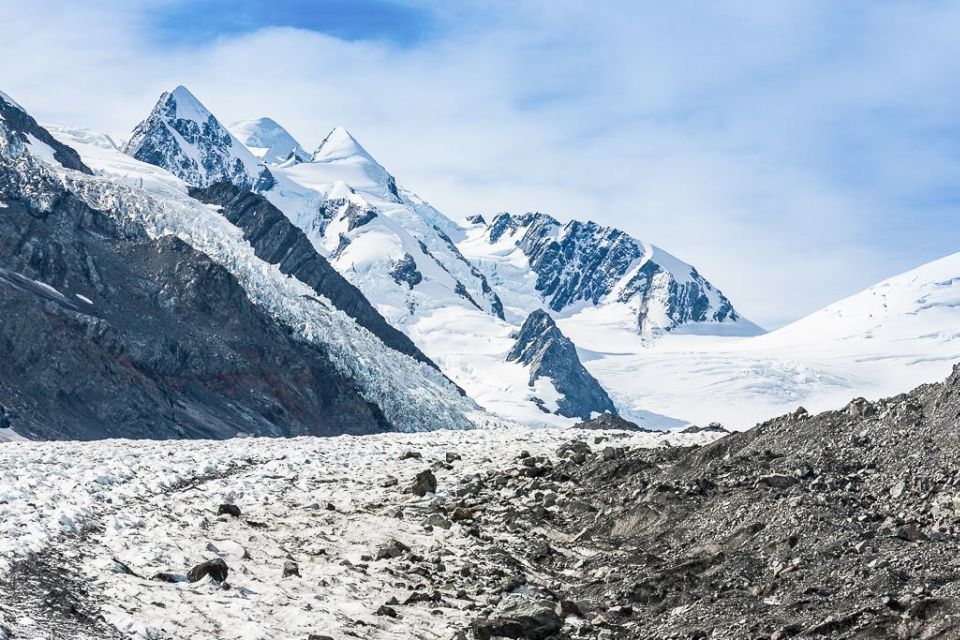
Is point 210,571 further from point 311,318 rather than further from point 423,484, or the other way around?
point 311,318

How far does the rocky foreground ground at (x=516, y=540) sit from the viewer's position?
657 inches

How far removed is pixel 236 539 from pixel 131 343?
Result: 353 ft

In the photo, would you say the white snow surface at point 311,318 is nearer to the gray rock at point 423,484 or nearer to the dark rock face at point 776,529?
the gray rock at point 423,484

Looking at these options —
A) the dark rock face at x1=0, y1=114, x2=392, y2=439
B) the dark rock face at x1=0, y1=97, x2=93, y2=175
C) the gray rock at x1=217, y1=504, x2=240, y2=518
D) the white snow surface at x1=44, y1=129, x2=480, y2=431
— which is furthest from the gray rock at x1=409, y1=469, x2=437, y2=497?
the dark rock face at x1=0, y1=97, x2=93, y2=175

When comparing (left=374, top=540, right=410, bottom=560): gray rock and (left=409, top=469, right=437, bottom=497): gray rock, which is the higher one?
(left=409, top=469, right=437, bottom=497): gray rock

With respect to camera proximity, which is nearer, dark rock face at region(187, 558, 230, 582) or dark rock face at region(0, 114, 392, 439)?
dark rock face at region(187, 558, 230, 582)

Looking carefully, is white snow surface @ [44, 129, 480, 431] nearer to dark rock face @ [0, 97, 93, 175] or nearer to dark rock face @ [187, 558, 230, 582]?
dark rock face @ [0, 97, 93, 175]

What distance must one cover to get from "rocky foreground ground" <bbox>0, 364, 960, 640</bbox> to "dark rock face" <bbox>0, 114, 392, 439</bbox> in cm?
7226

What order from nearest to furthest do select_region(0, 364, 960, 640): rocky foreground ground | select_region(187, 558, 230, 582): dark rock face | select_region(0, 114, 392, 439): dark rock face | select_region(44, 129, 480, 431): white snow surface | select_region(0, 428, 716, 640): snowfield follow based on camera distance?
1. select_region(0, 428, 716, 640): snowfield
2. select_region(0, 364, 960, 640): rocky foreground ground
3. select_region(187, 558, 230, 582): dark rock face
4. select_region(0, 114, 392, 439): dark rock face
5. select_region(44, 129, 480, 431): white snow surface

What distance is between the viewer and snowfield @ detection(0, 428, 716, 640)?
54.1 ft

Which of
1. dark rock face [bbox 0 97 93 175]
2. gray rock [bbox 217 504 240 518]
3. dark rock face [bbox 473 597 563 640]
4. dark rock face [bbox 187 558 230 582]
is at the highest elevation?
dark rock face [bbox 0 97 93 175]

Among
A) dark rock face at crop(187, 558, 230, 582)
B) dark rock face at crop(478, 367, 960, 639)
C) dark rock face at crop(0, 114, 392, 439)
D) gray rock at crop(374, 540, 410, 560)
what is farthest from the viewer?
dark rock face at crop(0, 114, 392, 439)

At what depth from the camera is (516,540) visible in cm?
2444

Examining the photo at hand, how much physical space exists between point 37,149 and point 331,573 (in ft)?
597
